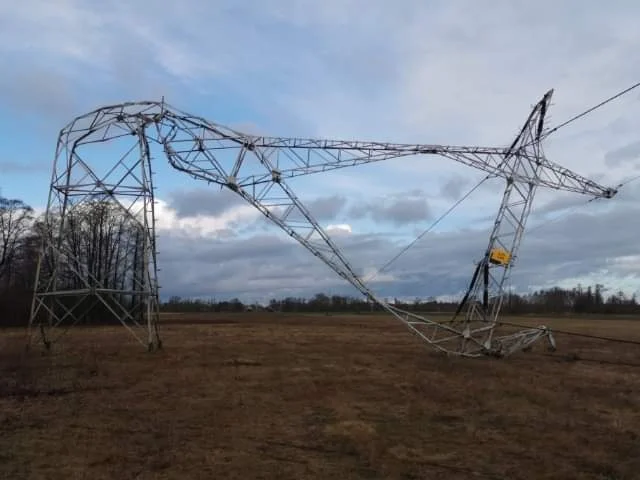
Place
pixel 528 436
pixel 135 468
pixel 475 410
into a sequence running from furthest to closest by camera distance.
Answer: pixel 475 410 → pixel 528 436 → pixel 135 468

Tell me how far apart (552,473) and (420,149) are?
53.2 feet

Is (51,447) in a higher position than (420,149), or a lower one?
lower

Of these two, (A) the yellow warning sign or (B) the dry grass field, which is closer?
(B) the dry grass field

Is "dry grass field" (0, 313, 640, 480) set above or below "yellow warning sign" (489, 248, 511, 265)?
below

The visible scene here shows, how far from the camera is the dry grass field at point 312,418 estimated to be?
1020cm

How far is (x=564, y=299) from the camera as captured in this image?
152625 millimetres

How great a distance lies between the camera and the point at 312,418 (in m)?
14.2

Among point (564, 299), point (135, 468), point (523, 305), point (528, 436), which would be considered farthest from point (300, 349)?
point (564, 299)

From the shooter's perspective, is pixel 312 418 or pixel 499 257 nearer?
pixel 312 418

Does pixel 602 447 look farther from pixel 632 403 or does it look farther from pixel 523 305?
pixel 523 305

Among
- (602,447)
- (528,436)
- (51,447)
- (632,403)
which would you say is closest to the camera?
(51,447)

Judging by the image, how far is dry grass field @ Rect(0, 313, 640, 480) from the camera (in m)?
10.2

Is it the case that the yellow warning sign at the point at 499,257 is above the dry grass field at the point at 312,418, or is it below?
above

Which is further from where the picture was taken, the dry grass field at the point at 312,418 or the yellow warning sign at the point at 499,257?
the yellow warning sign at the point at 499,257
